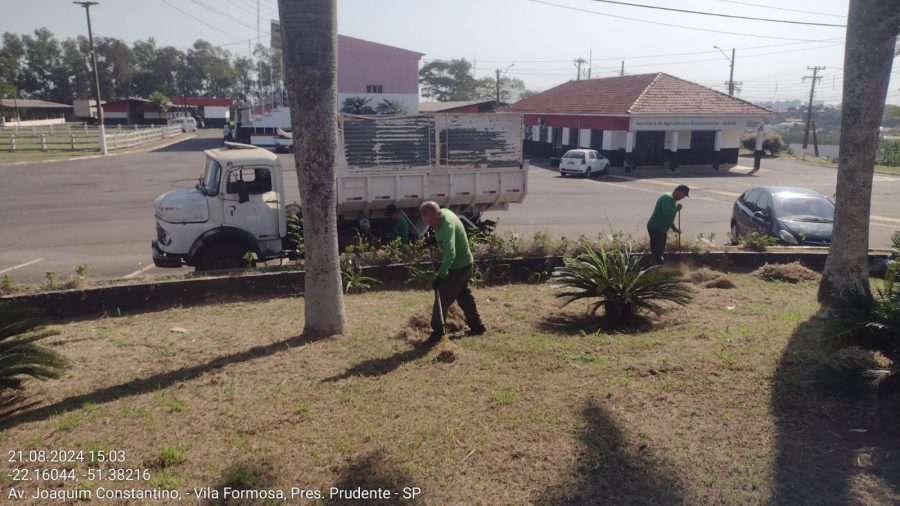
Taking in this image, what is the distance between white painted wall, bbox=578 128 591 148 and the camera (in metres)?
38.9

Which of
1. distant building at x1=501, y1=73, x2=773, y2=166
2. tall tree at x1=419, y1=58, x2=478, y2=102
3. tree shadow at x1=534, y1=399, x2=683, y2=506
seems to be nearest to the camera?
tree shadow at x1=534, y1=399, x2=683, y2=506

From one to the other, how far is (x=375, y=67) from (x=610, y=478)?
56769 millimetres

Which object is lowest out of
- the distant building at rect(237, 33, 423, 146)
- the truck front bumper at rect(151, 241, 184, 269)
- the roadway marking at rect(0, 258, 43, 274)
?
the roadway marking at rect(0, 258, 43, 274)

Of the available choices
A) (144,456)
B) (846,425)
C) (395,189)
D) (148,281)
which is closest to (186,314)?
(148,281)

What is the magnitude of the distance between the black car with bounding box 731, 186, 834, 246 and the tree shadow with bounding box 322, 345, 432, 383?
27.8 ft

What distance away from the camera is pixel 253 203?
1055cm

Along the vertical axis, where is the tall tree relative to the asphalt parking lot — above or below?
above

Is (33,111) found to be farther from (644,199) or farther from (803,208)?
(803,208)

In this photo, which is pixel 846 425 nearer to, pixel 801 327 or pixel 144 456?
pixel 801 327

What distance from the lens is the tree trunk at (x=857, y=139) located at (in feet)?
23.4

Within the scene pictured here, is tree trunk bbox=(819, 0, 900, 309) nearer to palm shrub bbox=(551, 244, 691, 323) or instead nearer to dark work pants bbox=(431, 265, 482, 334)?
palm shrub bbox=(551, 244, 691, 323)

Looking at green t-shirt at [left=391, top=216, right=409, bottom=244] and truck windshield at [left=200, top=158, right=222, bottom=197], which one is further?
green t-shirt at [left=391, top=216, right=409, bottom=244]

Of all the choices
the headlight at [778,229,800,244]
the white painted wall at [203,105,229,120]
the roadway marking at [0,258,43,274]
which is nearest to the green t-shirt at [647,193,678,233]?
the headlight at [778,229,800,244]

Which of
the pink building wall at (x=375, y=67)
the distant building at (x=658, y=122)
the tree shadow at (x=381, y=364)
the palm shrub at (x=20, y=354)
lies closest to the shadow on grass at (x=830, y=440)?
the tree shadow at (x=381, y=364)
